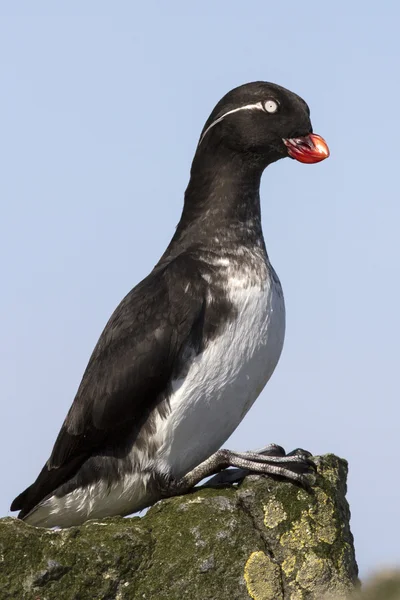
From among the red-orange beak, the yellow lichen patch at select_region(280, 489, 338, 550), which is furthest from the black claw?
the red-orange beak

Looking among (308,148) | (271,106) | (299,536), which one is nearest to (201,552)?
(299,536)

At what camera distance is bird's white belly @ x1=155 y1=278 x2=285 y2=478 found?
5645mm

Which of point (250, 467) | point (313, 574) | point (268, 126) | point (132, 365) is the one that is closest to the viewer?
point (313, 574)

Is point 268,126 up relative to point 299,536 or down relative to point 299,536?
up

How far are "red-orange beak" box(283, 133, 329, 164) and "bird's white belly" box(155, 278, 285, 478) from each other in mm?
1163

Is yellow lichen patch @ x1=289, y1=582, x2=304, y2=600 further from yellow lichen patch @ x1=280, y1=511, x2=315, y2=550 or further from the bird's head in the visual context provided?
the bird's head

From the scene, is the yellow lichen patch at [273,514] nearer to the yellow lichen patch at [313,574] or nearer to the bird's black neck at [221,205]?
the yellow lichen patch at [313,574]

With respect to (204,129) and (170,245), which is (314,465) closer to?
(170,245)

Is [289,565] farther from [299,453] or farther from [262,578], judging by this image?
[299,453]

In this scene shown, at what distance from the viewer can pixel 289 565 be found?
15.6 feet

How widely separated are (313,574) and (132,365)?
1835mm

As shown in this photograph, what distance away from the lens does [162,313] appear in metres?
5.87

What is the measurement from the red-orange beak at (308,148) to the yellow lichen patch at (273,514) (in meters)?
2.71

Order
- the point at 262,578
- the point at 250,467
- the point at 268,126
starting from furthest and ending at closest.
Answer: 1. the point at 268,126
2. the point at 250,467
3. the point at 262,578
